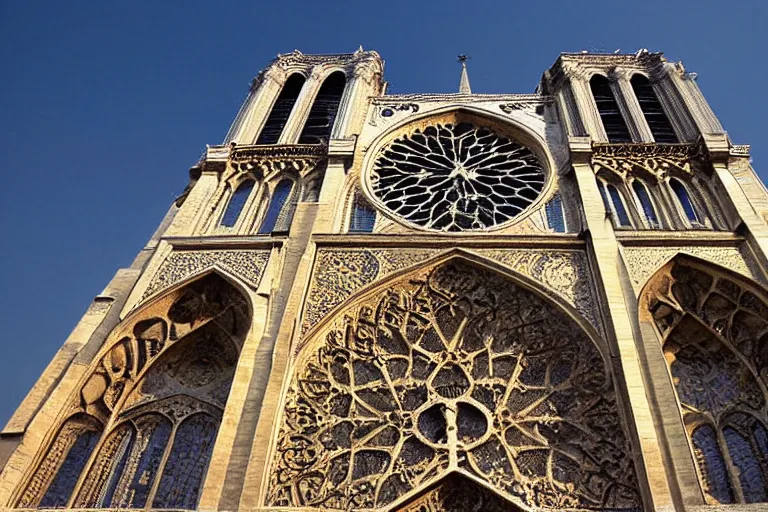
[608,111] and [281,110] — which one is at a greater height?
[608,111]

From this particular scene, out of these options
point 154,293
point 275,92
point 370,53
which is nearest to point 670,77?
point 370,53

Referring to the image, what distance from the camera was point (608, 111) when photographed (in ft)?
52.3

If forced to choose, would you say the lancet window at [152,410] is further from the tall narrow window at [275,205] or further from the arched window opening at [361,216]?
the arched window opening at [361,216]

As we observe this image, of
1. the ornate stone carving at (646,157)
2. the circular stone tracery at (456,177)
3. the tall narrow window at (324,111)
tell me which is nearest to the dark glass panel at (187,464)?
the circular stone tracery at (456,177)

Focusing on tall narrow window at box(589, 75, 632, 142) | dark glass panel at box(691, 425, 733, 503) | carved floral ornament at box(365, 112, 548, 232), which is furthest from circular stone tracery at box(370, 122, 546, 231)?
dark glass panel at box(691, 425, 733, 503)

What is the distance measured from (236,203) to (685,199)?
788cm

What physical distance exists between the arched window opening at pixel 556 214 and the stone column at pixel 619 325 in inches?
19.4

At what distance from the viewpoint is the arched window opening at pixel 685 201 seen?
11.8 meters

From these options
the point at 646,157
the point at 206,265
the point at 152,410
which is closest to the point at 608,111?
the point at 646,157

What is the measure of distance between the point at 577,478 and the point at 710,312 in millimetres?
3576

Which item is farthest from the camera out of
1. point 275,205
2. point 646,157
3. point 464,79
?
point 464,79

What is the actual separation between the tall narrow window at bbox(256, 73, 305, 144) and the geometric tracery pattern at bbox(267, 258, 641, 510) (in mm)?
6029

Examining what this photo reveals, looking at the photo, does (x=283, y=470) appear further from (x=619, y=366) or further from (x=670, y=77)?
(x=670, y=77)

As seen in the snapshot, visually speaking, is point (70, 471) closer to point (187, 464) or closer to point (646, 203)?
point (187, 464)
